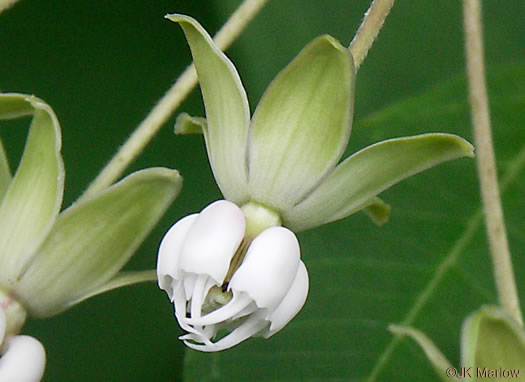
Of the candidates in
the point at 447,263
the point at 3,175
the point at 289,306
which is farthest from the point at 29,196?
the point at 447,263

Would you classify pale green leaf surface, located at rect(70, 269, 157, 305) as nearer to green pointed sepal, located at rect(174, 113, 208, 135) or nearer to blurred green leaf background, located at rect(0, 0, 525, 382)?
green pointed sepal, located at rect(174, 113, 208, 135)

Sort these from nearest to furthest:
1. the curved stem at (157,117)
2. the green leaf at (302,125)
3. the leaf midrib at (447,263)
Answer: the green leaf at (302,125), the curved stem at (157,117), the leaf midrib at (447,263)

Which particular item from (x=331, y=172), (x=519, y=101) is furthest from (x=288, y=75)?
(x=519, y=101)

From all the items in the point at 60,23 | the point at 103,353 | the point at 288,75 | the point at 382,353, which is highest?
the point at 288,75

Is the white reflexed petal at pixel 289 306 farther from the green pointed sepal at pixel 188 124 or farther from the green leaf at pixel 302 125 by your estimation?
the green pointed sepal at pixel 188 124

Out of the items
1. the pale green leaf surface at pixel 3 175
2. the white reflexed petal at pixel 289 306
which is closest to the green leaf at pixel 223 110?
the white reflexed petal at pixel 289 306

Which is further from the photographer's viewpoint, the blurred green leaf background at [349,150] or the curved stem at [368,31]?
the blurred green leaf background at [349,150]

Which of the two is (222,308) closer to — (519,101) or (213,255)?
(213,255)
